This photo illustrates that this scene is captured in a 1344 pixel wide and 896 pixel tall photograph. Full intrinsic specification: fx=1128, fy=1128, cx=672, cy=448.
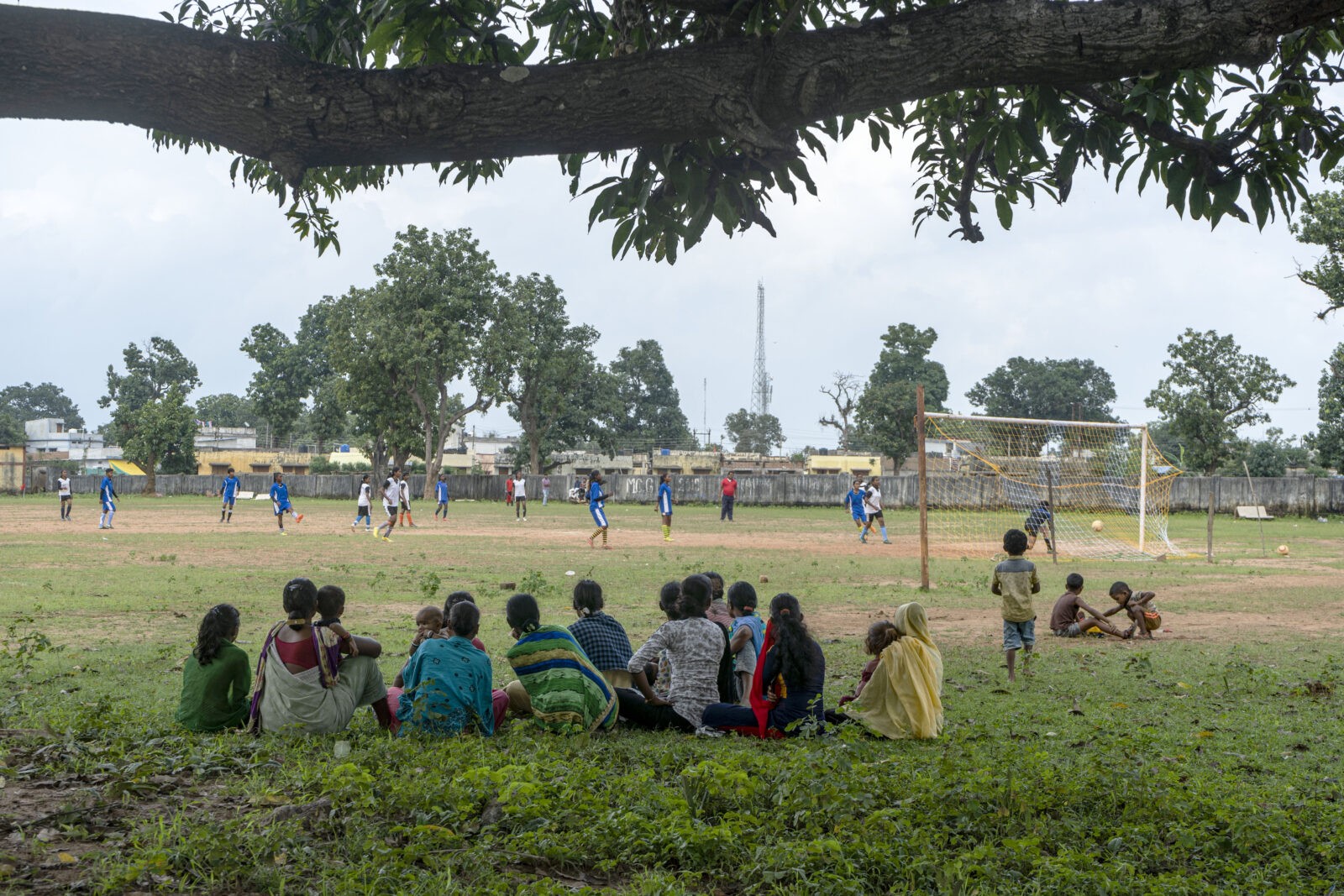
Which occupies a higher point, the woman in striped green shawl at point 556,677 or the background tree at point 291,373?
the background tree at point 291,373

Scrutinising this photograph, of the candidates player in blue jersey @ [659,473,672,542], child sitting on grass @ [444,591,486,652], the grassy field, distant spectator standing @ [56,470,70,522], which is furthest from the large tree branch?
distant spectator standing @ [56,470,70,522]

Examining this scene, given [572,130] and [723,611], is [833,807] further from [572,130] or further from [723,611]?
[723,611]

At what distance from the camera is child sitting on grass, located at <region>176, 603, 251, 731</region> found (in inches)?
Result: 264

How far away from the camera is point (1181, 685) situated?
9336 mm

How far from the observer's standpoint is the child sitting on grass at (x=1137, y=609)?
12568mm

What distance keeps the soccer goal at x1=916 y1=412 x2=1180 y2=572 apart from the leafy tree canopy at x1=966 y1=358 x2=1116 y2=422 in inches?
2564

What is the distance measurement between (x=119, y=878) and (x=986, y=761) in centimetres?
430

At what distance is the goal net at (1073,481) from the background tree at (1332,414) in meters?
21.3

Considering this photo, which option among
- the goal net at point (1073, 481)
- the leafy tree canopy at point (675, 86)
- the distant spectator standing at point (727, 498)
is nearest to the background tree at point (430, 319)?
the distant spectator standing at point (727, 498)

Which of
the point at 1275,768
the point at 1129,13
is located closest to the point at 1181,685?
the point at 1275,768

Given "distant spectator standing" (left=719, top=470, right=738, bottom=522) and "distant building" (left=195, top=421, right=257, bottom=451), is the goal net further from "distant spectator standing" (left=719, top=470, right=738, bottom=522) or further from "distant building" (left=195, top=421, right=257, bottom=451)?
"distant building" (left=195, top=421, right=257, bottom=451)

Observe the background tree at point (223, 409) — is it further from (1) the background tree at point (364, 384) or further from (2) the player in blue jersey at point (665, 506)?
(2) the player in blue jersey at point (665, 506)

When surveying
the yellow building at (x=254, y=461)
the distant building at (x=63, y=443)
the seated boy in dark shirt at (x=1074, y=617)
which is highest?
the distant building at (x=63, y=443)

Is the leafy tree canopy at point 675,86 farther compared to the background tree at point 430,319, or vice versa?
the background tree at point 430,319
